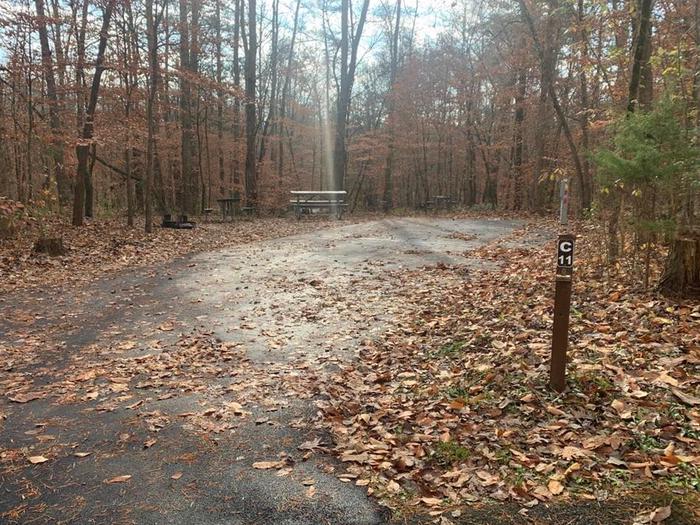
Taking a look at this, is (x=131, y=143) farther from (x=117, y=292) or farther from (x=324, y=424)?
(x=324, y=424)

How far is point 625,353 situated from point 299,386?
2927 millimetres

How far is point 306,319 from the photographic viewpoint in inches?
265

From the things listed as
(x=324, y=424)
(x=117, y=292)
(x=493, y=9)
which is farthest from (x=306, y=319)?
(x=493, y=9)

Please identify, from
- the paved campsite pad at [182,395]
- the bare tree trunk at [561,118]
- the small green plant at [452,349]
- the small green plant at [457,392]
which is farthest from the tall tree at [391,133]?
the small green plant at [457,392]

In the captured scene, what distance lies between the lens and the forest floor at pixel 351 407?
9.43ft

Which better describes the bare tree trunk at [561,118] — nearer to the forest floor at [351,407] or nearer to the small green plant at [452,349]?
the forest floor at [351,407]

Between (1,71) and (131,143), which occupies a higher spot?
(1,71)

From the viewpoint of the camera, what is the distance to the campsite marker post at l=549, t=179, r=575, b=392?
148 inches

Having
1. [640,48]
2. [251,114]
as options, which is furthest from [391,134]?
[640,48]

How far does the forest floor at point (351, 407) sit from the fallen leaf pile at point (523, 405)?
2 centimetres

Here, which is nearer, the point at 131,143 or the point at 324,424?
the point at 324,424

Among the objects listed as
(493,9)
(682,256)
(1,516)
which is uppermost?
(493,9)

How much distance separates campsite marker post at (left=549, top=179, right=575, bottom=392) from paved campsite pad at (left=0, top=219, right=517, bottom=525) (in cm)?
191

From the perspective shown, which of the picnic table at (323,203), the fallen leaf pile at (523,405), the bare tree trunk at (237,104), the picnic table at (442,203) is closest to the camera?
the fallen leaf pile at (523,405)
